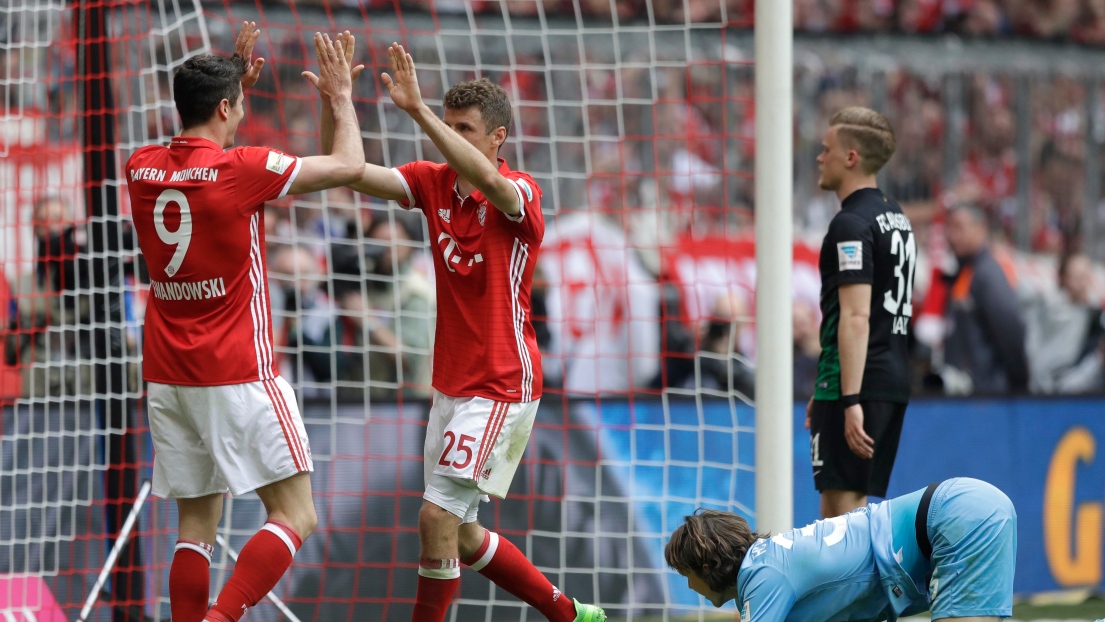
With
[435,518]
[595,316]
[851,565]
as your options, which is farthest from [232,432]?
[595,316]

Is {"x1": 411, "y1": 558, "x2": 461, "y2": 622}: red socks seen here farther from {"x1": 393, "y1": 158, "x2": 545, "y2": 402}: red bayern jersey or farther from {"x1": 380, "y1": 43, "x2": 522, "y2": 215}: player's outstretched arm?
{"x1": 380, "y1": 43, "x2": 522, "y2": 215}: player's outstretched arm

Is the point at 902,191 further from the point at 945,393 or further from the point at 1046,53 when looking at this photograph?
the point at 945,393

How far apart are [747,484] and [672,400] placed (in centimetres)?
60

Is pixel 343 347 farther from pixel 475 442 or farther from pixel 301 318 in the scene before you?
pixel 475 442

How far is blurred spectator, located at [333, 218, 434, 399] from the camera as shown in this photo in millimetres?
6496

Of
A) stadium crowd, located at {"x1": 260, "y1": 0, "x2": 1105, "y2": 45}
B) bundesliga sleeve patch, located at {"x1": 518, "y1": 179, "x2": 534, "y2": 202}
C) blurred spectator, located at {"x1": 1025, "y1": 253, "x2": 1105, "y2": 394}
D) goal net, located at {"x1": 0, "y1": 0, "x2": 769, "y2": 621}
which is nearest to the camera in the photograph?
bundesliga sleeve patch, located at {"x1": 518, "y1": 179, "x2": 534, "y2": 202}

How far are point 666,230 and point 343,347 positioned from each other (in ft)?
9.32

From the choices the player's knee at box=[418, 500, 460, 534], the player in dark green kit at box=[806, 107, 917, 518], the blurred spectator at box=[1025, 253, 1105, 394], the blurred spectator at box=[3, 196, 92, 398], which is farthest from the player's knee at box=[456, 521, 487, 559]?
the blurred spectator at box=[1025, 253, 1105, 394]

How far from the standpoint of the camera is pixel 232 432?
12.8 feet

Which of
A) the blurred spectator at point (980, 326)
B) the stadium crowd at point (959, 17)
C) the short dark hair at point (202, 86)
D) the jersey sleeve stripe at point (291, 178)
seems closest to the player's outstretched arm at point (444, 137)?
the jersey sleeve stripe at point (291, 178)

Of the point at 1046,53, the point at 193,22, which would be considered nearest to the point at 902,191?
the point at 1046,53

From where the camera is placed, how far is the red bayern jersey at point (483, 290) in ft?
13.6

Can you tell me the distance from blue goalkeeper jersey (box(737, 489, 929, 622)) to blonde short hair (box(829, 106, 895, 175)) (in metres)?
1.65

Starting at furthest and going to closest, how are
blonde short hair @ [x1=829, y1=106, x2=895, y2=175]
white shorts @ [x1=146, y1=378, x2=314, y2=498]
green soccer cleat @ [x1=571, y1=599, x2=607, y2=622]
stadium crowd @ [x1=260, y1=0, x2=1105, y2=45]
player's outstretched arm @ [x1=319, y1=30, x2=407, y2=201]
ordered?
stadium crowd @ [x1=260, y1=0, x2=1105, y2=45] → blonde short hair @ [x1=829, y1=106, x2=895, y2=175] → green soccer cleat @ [x1=571, y1=599, x2=607, y2=622] → player's outstretched arm @ [x1=319, y1=30, x2=407, y2=201] → white shorts @ [x1=146, y1=378, x2=314, y2=498]
